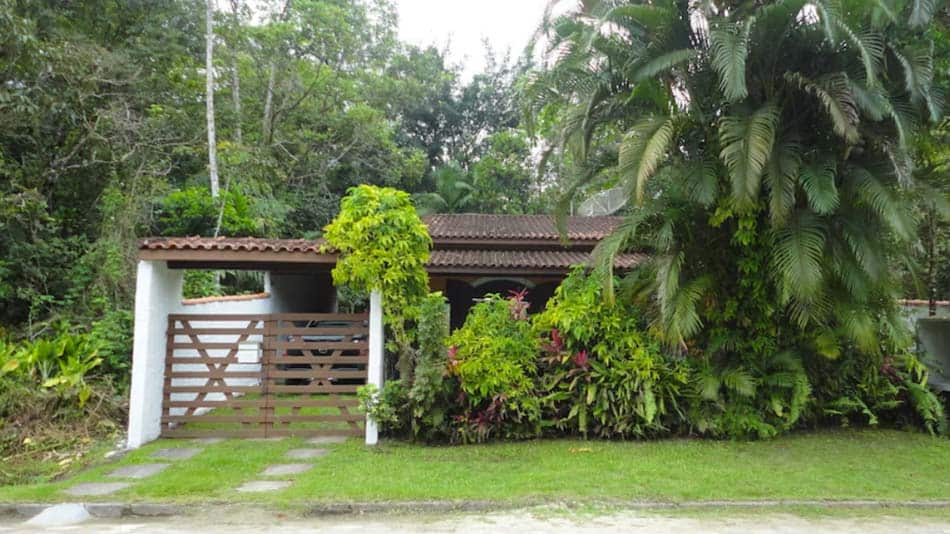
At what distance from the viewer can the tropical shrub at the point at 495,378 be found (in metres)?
8.31

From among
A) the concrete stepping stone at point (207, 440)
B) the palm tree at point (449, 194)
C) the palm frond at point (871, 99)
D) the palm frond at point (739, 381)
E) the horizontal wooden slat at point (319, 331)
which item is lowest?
the concrete stepping stone at point (207, 440)

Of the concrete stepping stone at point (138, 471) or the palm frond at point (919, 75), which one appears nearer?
the concrete stepping stone at point (138, 471)

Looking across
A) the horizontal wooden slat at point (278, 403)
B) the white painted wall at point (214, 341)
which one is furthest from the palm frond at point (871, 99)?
the white painted wall at point (214, 341)

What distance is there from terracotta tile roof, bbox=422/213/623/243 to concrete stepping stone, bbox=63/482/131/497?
28.3 ft

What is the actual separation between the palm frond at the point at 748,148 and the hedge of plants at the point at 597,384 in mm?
2214

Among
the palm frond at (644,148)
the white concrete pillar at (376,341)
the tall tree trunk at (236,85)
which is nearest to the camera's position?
the palm frond at (644,148)

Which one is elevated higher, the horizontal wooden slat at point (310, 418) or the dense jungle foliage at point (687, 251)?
the dense jungle foliage at point (687, 251)

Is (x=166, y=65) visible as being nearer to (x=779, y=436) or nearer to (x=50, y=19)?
(x=50, y=19)

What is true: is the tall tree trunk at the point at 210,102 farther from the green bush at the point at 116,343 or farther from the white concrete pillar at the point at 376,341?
the white concrete pillar at the point at 376,341

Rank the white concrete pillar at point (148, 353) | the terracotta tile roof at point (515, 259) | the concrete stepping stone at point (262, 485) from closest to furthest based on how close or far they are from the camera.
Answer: the concrete stepping stone at point (262, 485) < the white concrete pillar at point (148, 353) < the terracotta tile roof at point (515, 259)

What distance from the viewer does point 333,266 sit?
8.96 metres

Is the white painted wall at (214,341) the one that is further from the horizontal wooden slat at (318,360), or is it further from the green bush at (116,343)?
the green bush at (116,343)

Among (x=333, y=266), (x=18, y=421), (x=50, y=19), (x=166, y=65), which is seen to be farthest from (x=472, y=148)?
(x=18, y=421)

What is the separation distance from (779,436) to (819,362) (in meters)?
1.20
